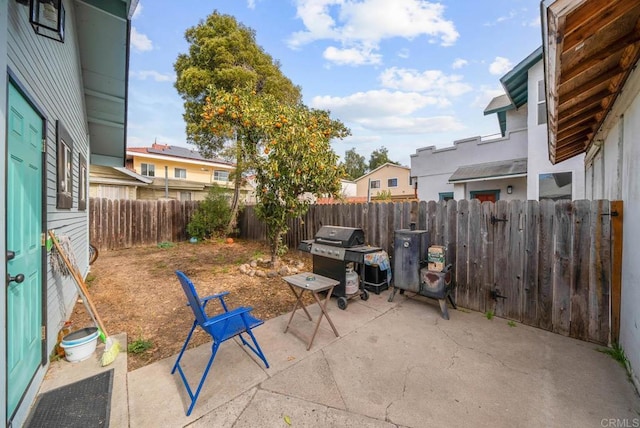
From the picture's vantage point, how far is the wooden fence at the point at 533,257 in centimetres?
294

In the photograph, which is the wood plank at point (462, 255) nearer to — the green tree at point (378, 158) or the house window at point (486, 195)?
the house window at point (486, 195)

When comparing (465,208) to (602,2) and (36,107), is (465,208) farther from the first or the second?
(36,107)

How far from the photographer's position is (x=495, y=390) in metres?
2.19

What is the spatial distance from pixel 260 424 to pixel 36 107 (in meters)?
3.37

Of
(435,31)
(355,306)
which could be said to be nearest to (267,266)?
(355,306)

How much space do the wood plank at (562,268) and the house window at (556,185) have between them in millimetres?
5526

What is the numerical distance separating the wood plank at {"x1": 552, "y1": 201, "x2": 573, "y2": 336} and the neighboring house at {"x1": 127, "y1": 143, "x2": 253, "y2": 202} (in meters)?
12.2

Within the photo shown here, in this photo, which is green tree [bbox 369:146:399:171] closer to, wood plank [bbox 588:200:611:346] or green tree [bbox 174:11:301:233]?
green tree [bbox 174:11:301:233]

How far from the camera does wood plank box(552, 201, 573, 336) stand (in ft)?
10.2

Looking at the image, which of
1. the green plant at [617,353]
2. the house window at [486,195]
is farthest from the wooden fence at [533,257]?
the house window at [486,195]

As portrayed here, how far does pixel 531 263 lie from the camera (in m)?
3.39

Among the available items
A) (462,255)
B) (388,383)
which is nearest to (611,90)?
(462,255)

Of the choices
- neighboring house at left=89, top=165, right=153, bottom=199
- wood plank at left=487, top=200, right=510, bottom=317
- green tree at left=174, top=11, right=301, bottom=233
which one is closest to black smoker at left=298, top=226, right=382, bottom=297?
wood plank at left=487, top=200, right=510, bottom=317

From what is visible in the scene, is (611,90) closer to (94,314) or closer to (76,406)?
(76,406)
